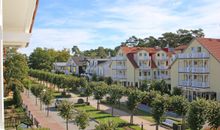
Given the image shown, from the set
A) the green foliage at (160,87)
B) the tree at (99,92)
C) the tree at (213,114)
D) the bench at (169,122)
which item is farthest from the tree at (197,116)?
the green foliage at (160,87)

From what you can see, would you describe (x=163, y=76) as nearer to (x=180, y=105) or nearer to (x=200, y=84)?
(x=200, y=84)

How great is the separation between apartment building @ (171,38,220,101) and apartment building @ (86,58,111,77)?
91.4ft

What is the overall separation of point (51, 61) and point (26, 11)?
11144 centimetres

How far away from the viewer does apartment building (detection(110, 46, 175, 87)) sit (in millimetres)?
59906

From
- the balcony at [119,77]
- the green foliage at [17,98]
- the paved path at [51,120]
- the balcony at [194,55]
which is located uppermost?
the balcony at [194,55]

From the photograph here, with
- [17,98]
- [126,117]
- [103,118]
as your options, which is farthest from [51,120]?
[17,98]

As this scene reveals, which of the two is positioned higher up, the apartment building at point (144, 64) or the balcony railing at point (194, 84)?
the apartment building at point (144, 64)

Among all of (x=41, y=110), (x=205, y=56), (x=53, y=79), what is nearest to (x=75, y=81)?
(x=53, y=79)

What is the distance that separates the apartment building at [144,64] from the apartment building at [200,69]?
1084 centimetres

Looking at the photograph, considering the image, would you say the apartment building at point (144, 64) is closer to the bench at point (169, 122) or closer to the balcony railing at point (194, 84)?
the balcony railing at point (194, 84)

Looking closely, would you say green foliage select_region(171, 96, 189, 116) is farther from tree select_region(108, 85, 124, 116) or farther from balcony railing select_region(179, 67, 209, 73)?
balcony railing select_region(179, 67, 209, 73)

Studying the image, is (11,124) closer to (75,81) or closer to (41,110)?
(41,110)

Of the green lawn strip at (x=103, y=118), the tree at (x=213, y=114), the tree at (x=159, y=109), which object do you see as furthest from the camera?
the green lawn strip at (x=103, y=118)

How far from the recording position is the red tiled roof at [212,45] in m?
41.9
